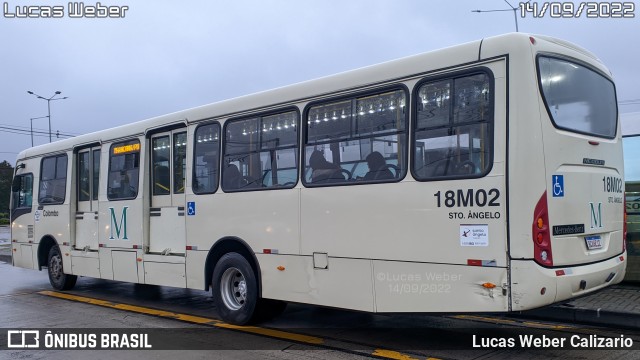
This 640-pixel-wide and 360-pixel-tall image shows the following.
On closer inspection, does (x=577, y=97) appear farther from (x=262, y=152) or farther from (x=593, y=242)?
(x=262, y=152)

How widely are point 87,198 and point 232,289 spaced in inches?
194

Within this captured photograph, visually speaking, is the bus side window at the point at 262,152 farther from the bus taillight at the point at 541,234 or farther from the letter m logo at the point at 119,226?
the bus taillight at the point at 541,234

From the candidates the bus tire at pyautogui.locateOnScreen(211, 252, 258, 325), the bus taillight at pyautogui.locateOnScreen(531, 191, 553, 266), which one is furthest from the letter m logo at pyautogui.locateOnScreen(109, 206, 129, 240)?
the bus taillight at pyautogui.locateOnScreen(531, 191, 553, 266)

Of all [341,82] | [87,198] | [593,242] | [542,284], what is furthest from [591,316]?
[87,198]

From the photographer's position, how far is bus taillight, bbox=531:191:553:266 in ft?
17.4

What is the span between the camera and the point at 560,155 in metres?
5.65

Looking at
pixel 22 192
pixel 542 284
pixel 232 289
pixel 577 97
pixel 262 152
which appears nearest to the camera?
pixel 542 284

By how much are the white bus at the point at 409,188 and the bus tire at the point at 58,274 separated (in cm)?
370

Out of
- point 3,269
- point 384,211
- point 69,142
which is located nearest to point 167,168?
point 69,142

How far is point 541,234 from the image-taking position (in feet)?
17.6

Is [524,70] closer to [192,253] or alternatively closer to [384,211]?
[384,211]

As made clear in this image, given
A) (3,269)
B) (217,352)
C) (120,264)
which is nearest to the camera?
(217,352)

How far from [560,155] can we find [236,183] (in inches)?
173

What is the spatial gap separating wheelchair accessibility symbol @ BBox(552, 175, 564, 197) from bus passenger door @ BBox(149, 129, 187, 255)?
5.64 m
